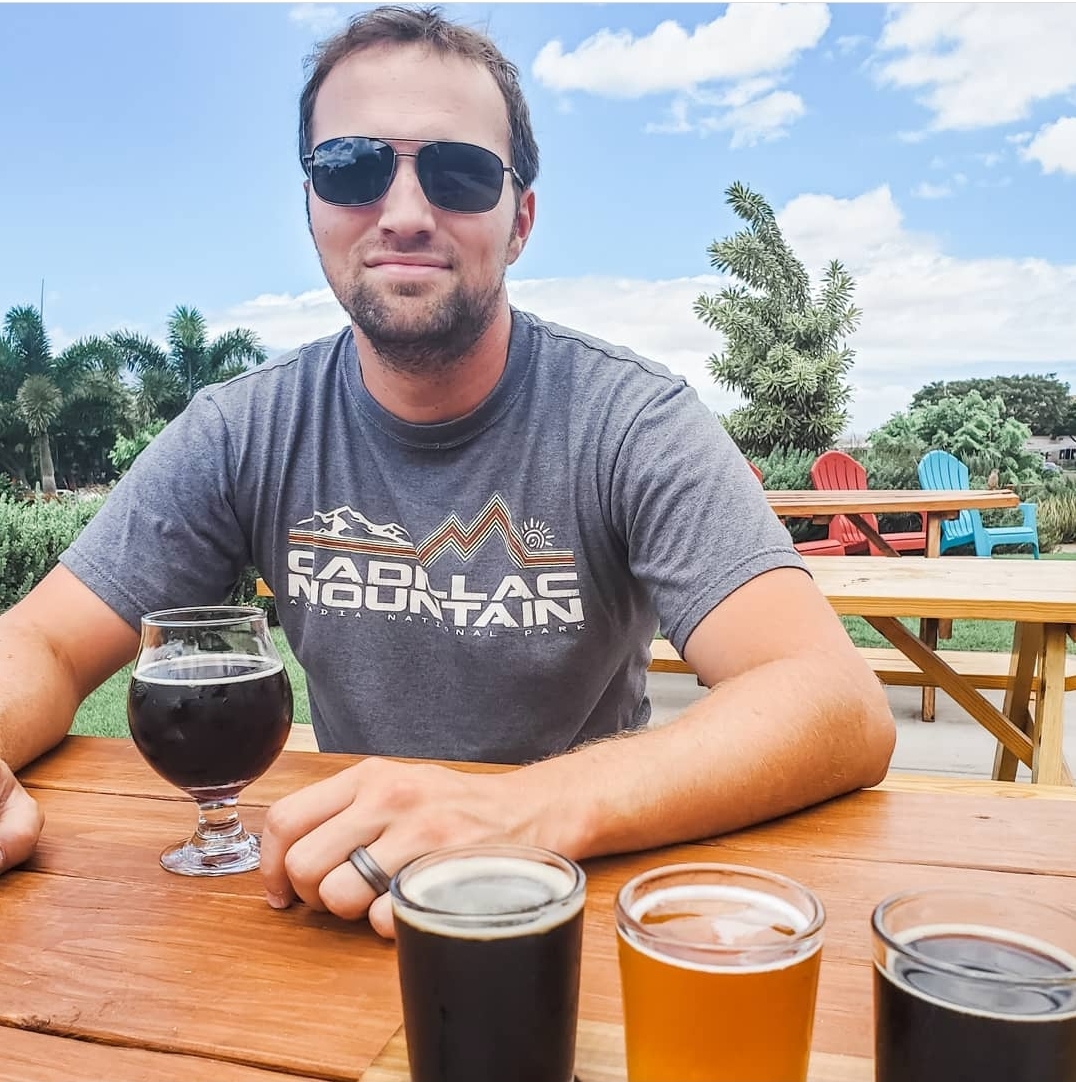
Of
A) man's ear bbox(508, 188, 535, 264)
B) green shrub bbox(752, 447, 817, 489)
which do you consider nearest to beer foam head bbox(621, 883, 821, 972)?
man's ear bbox(508, 188, 535, 264)

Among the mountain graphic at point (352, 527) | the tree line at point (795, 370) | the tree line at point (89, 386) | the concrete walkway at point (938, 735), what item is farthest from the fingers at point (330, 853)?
the tree line at point (89, 386)

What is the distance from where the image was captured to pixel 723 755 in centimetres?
109

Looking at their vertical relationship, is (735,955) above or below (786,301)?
below

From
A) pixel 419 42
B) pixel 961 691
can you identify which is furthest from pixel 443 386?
pixel 961 691

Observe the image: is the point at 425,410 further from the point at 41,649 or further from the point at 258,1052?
the point at 258,1052

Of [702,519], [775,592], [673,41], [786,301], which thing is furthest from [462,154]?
[673,41]

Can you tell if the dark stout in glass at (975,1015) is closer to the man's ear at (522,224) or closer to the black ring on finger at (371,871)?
the black ring on finger at (371,871)

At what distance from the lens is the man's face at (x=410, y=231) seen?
183 cm

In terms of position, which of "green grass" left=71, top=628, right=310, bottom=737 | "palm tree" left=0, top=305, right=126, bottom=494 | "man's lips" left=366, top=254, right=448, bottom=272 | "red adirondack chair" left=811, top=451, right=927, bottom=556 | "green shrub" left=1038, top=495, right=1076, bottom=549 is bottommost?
"green grass" left=71, top=628, right=310, bottom=737

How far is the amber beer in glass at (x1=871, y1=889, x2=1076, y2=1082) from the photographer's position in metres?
0.52

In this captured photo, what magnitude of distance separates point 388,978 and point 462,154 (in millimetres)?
1489

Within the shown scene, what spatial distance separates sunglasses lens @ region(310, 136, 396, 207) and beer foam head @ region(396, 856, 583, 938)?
146 cm

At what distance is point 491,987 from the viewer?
0.59 metres

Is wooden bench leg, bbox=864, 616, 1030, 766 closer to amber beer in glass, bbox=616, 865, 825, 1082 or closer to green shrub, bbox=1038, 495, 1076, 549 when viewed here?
amber beer in glass, bbox=616, 865, 825, 1082
